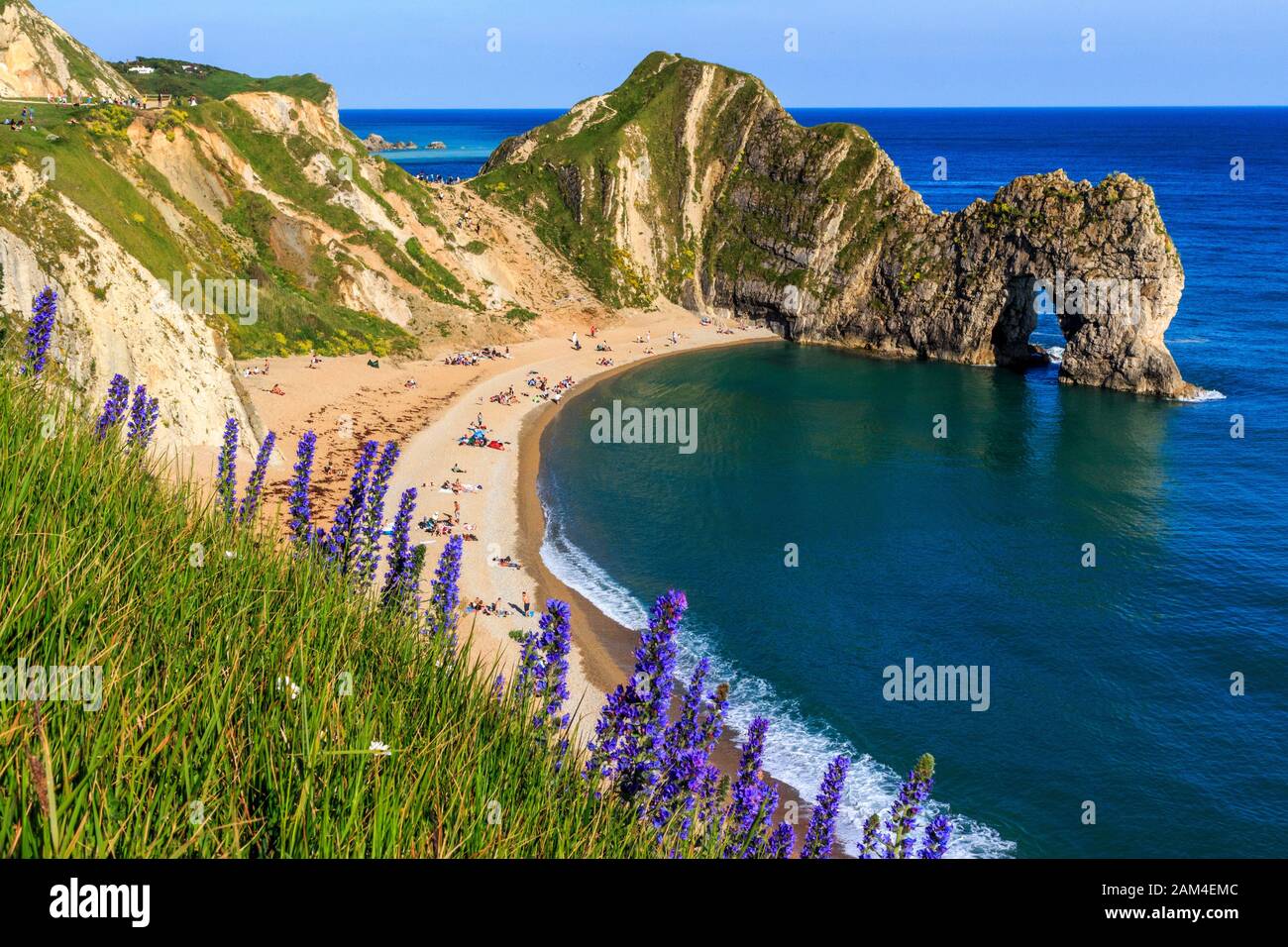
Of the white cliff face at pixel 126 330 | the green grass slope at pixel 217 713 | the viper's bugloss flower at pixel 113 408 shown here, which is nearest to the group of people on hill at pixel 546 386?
the white cliff face at pixel 126 330

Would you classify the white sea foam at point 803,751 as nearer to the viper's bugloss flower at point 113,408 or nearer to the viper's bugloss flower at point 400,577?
the viper's bugloss flower at point 400,577

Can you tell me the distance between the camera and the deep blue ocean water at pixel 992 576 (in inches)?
1227

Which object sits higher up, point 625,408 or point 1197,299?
point 1197,299

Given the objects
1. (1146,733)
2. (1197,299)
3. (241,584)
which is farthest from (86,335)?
(1197,299)

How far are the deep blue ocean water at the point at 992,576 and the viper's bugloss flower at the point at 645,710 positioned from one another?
20001 millimetres

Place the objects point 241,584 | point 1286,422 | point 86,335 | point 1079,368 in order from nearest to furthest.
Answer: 1. point 241,584
2. point 86,335
3. point 1286,422
4. point 1079,368

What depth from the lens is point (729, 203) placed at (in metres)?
116

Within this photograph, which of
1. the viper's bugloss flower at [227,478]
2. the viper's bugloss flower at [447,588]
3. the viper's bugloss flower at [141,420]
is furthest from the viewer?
the viper's bugloss flower at [447,588]

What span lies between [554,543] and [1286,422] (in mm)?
58387

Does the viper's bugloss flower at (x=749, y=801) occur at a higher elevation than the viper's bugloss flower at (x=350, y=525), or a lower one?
lower

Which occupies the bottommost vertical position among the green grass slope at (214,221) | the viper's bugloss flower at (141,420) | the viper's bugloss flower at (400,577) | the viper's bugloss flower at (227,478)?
the viper's bugloss flower at (400,577)

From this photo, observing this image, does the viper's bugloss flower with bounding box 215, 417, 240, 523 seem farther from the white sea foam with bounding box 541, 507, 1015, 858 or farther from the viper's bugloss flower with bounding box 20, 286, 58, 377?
the white sea foam with bounding box 541, 507, 1015, 858
